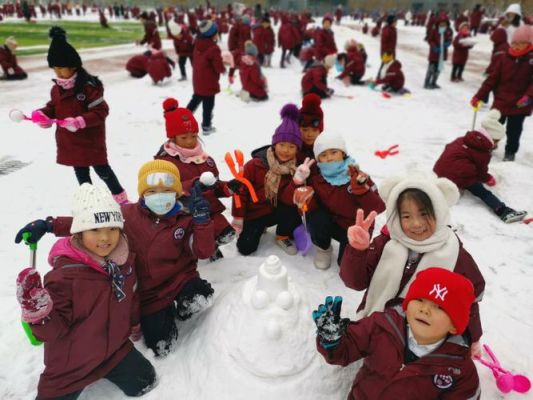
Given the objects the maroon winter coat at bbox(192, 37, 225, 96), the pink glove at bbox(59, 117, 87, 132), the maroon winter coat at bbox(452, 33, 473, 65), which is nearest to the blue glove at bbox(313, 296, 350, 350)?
the pink glove at bbox(59, 117, 87, 132)

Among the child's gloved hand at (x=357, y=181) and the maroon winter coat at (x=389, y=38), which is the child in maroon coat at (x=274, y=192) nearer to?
the child's gloved hand at (x=357, y=181)

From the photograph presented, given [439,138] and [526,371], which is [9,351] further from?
[439,138]

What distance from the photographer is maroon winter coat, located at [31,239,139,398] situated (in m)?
1.81

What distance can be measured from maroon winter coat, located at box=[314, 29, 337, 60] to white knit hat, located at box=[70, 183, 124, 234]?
980 cm

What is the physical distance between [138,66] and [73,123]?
7502 mm

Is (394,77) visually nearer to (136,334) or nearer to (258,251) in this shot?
(258,251)

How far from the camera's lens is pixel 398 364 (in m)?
1.70

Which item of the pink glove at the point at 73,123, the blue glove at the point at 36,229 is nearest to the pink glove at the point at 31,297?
the blue glove at the point at 36,229

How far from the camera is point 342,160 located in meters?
2.91

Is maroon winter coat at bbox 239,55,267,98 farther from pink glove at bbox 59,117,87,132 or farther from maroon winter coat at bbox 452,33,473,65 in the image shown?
pink glove at bbox 59,117,87,132

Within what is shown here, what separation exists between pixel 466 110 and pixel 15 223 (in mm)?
7955

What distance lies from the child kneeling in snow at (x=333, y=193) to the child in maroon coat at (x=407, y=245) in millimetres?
678

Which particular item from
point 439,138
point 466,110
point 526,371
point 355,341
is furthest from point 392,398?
point 466,110

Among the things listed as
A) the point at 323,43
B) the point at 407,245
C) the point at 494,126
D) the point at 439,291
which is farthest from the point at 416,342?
the point at 323,43
